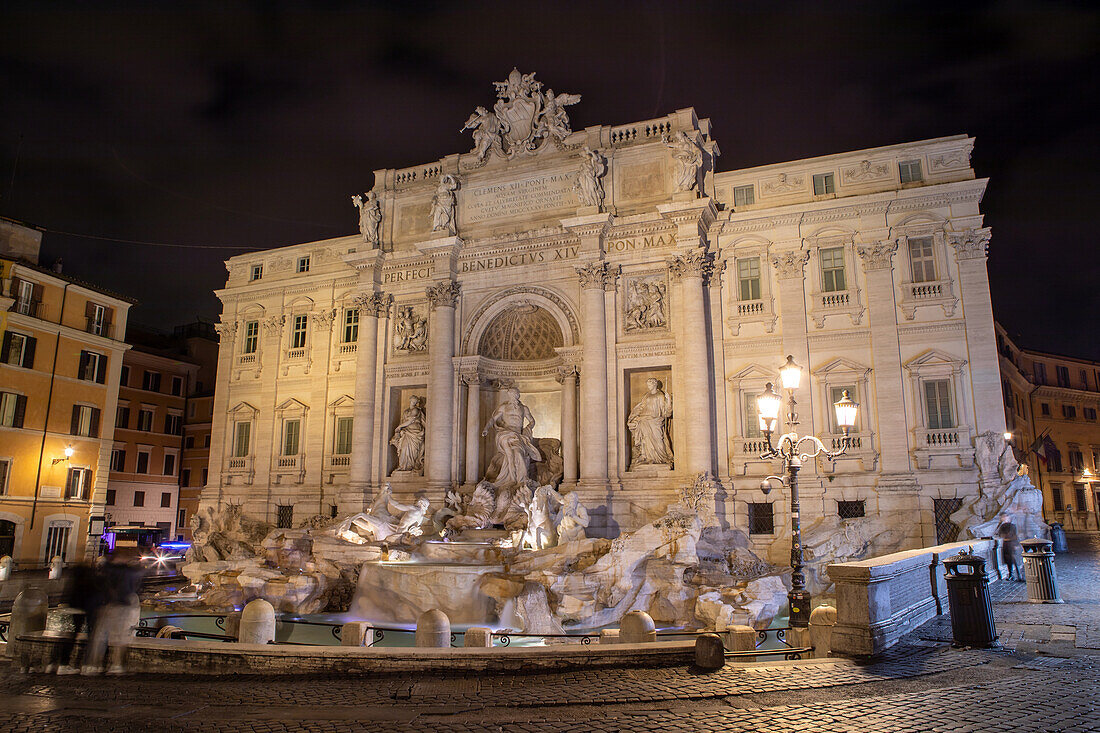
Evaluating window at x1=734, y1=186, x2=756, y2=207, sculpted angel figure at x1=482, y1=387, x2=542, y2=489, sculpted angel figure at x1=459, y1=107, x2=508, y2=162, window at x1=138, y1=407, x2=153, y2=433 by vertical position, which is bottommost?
sculpted angel figure at x1=482, y1=387, x2=542, y2=489

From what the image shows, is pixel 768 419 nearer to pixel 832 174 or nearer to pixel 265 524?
pixel 832 174

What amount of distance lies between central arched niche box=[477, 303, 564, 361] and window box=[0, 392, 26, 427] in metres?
19.6

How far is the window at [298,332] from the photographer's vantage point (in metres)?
31.8

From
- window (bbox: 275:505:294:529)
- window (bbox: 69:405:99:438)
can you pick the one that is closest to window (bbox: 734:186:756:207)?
window (bbox: 275:505:294:529)

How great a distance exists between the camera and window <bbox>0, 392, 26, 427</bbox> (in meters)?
29.8

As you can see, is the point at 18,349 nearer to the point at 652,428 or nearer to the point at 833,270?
the point at 652,428

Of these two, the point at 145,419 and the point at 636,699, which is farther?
the point at 145,419

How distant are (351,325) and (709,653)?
24.8 metres

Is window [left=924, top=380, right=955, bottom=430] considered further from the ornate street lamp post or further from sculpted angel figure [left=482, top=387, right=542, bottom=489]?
sculpted angel figure [left=482, top=387, right=542, bottom=489]

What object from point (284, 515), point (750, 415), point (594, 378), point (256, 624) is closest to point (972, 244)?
point (750, 415)

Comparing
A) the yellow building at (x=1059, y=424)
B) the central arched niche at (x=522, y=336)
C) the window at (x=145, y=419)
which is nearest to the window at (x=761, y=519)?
the central arched niche at (x=522, y=336)

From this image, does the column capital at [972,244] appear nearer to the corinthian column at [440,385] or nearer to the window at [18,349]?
the corinthian column at [440,385]

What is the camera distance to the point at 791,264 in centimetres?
2456

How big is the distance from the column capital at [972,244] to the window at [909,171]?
7.77ft
